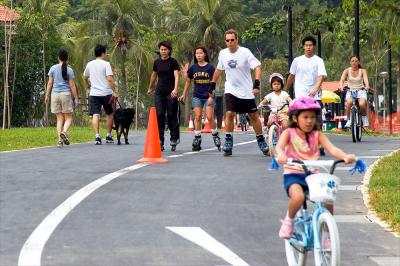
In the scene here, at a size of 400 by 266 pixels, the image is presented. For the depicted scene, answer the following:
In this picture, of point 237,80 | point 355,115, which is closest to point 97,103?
point 237,80

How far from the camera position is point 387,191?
12820 mm

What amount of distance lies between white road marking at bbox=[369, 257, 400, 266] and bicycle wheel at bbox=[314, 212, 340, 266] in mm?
1126

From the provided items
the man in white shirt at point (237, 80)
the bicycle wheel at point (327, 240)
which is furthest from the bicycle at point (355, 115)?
the bicycle wheel at point (327, 240)

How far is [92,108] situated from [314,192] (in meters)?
14.8

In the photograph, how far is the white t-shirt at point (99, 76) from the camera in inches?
857

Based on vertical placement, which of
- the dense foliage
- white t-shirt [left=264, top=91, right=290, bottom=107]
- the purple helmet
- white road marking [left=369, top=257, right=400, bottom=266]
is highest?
the dense foliage

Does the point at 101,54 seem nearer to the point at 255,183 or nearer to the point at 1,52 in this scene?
the point at 255,183

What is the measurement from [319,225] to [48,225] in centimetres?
305

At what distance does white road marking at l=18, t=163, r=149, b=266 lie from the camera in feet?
27.1

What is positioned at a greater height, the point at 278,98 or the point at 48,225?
the point at 278,98

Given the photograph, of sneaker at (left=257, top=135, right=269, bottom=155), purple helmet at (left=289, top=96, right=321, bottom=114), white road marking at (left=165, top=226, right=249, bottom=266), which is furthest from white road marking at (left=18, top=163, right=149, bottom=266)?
sneaker at (left=257, top=135, right=269, bottom=155)

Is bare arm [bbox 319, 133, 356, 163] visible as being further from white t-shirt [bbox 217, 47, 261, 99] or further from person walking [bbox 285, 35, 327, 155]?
person walking [bbox 285, 35, 327, 155]

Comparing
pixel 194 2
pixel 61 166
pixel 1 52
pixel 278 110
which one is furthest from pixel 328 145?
pixel 194 2

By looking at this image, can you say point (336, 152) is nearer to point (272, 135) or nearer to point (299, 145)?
point (299, 145)
